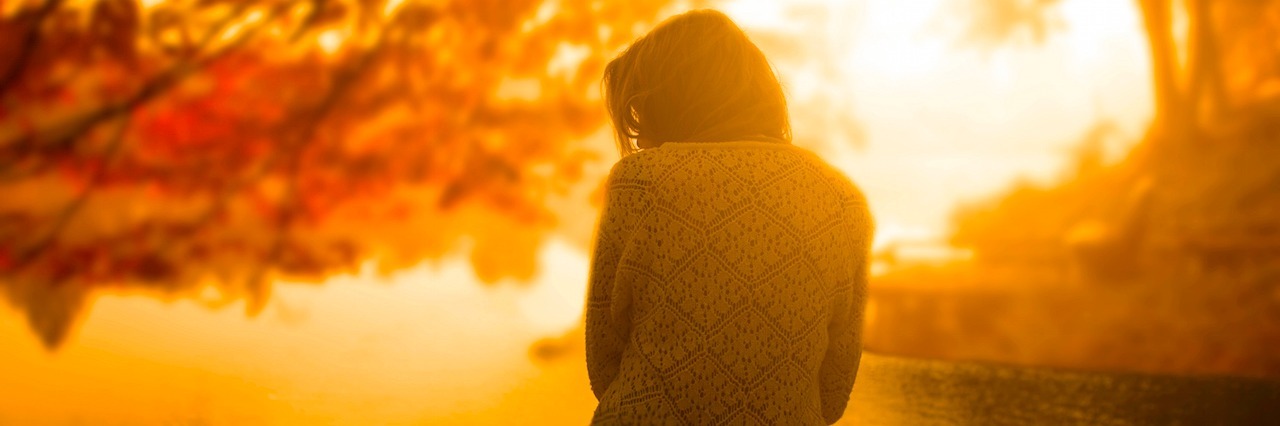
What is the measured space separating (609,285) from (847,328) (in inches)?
7.7

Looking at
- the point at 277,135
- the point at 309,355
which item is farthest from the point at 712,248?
the point at 309,355

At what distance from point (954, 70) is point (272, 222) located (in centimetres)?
267

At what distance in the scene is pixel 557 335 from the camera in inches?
108

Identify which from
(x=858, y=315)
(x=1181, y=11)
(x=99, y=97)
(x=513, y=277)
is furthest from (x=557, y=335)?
(x=1181, y=11)

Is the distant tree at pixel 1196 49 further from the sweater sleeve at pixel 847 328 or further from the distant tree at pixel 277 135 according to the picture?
the sweater sleeve at pixel 847 328

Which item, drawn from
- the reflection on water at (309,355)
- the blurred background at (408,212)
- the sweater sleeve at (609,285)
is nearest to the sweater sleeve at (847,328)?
the sweater sleeve at (609,285)

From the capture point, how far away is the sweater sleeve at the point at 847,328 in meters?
0.68

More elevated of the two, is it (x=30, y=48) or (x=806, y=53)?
(x=806, y=53)

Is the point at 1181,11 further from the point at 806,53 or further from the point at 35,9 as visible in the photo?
the point at 35,9

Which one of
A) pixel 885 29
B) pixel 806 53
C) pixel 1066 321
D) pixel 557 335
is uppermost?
pixel 885 29

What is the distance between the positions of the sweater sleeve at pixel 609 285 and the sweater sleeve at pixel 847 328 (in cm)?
17

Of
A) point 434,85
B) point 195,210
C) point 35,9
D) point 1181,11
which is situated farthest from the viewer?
point 1181,11

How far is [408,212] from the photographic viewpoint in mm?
2471

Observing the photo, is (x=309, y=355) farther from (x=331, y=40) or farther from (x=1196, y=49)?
(x=1196, y=49)
